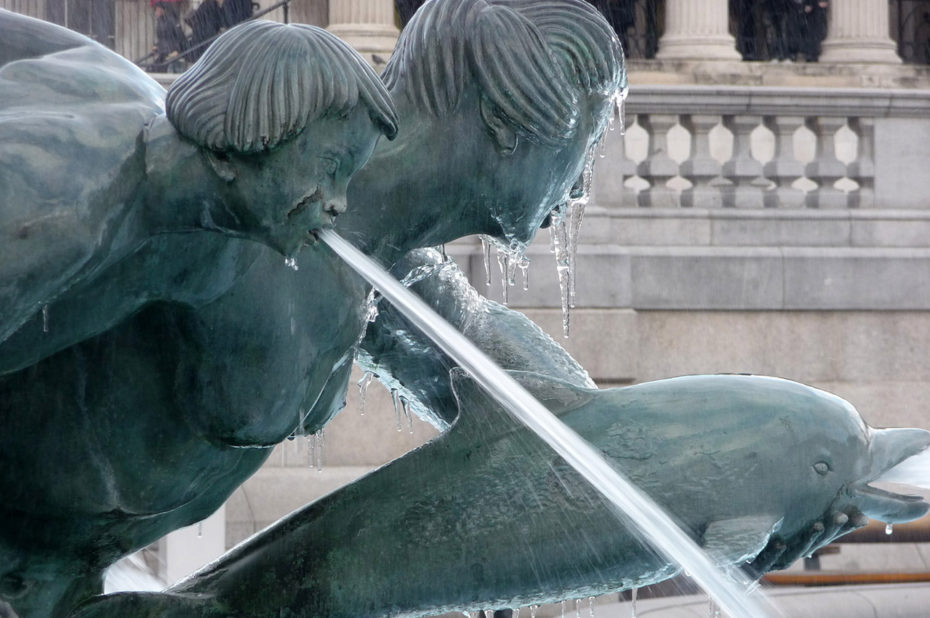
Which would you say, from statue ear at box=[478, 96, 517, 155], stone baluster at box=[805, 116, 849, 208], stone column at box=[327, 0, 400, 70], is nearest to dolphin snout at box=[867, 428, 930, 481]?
statue ear at box=[478, 96, 517, 155]

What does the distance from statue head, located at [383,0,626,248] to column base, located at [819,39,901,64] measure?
13.0 metres

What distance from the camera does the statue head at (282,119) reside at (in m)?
2.37

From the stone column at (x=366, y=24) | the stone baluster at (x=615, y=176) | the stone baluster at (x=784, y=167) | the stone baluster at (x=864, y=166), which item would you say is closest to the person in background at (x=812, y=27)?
the stone column at (x=366, y=24)

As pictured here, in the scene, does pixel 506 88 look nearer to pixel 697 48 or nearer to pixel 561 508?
pixel 561 508

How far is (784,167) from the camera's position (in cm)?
1152

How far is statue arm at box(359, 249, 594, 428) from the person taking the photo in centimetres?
335

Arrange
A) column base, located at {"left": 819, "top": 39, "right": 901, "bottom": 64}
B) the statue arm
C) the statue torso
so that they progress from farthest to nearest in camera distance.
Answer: column base, located at {"left": 819, "top": 39, "right": 901, "bottom": 64}
the statue arm
the statue torso

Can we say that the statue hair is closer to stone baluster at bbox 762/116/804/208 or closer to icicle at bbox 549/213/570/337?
icicle at bbox 549/213/570/337

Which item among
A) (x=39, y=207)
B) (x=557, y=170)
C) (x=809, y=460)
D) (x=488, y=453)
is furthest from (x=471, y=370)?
(x=39, y=207)

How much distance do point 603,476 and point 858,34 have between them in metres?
13.6

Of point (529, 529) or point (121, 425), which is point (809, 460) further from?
point (121, 425)

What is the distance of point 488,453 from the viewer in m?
2.99

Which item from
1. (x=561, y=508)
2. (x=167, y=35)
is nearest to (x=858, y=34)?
(x=167, y=35)

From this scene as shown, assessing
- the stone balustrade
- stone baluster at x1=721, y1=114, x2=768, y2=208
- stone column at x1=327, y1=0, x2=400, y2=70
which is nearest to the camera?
the stone balustrade
